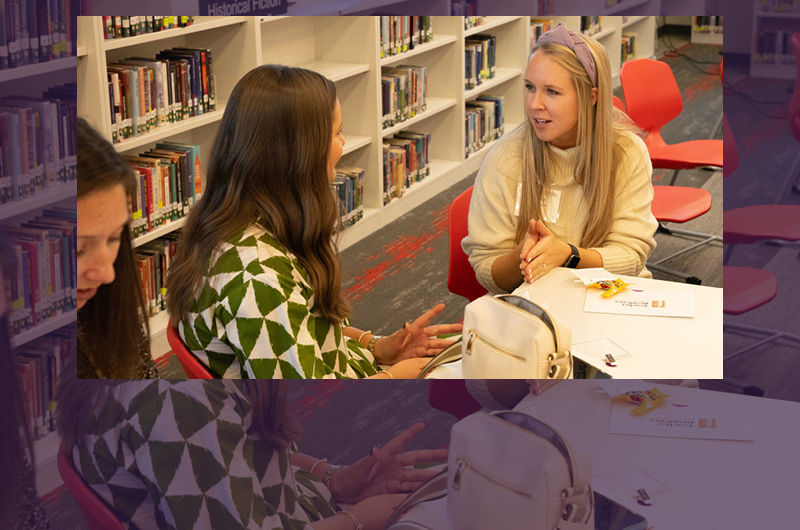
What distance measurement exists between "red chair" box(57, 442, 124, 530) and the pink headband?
105 centimetres

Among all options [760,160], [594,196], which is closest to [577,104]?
[594,196]

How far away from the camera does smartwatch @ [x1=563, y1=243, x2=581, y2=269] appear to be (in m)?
1.47

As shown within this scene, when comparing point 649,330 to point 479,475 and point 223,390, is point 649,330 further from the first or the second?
point 223,390

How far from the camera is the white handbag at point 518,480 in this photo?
1024mm

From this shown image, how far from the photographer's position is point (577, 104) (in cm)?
142

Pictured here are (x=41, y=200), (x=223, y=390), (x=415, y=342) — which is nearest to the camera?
(x=41, y=200)

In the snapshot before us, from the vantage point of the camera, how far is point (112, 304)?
1.02 metres

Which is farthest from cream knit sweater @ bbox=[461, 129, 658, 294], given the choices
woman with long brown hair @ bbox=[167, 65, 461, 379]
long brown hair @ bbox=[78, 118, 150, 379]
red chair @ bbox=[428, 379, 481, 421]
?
long brown hair @ bbox=[78, 118, 150, 379]

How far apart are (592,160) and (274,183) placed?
2.17 feet

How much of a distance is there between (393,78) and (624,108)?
24.8 inches

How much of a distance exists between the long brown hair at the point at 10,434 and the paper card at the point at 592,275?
1021mm

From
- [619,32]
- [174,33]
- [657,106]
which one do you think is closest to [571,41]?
[619,32]

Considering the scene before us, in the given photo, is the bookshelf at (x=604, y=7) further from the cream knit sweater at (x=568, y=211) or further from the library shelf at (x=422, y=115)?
the library shelf at (x=422, y=115)

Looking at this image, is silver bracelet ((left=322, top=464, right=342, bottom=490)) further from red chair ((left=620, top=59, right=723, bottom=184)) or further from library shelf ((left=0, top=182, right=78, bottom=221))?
red chair ((left=620, top=59, right=723, bottom=184))
